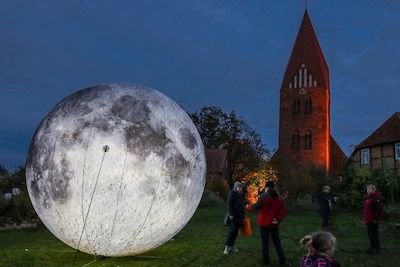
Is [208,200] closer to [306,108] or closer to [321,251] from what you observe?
[321,251]

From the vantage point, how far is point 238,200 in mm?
10477

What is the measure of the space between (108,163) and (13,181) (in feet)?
45.5

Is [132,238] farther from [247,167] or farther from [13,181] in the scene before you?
[247,167]

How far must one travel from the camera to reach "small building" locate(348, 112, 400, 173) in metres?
34.8

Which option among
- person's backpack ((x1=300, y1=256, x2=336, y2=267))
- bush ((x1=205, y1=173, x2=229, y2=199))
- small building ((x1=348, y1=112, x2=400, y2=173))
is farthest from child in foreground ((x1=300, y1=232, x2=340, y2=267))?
bush ((x1=205, y1=173, x2=229, y2=199))

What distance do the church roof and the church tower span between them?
20.5m

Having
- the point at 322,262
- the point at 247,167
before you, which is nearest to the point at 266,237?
the point at 322,262

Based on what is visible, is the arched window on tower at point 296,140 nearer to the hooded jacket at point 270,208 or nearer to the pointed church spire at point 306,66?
the pointed church spire at point 306,66

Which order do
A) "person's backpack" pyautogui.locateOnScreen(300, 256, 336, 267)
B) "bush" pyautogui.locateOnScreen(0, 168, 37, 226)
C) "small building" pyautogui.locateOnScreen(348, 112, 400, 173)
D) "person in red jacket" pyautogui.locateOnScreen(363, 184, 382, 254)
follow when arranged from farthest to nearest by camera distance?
"small building" pyautogui.locateOnScreen(348, 112, 400, 173), "bush" pyautogui.locateOnScreen(0, 168, 37, 226), "person in red jacket" pyautogui.locateOnScreen(363, 184, 382, 254), "person's backpack" pyautogui.locateOnScreen(300, 256, 336, 267)

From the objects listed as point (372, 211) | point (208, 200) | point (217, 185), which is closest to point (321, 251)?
point (372, 211)

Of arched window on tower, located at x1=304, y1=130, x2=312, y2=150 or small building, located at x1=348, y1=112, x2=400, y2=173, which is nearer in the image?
small building, located at x1=348, y1=112, x2=400, y2=173

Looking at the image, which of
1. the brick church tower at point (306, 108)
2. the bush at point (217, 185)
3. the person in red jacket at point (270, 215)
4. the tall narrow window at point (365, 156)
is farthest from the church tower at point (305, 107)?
the person in red jacket at point (270, 215)

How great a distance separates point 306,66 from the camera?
202 ft

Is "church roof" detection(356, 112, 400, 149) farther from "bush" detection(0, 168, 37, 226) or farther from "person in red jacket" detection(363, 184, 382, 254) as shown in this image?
"bush" detection(0, 168, 37, 226)
